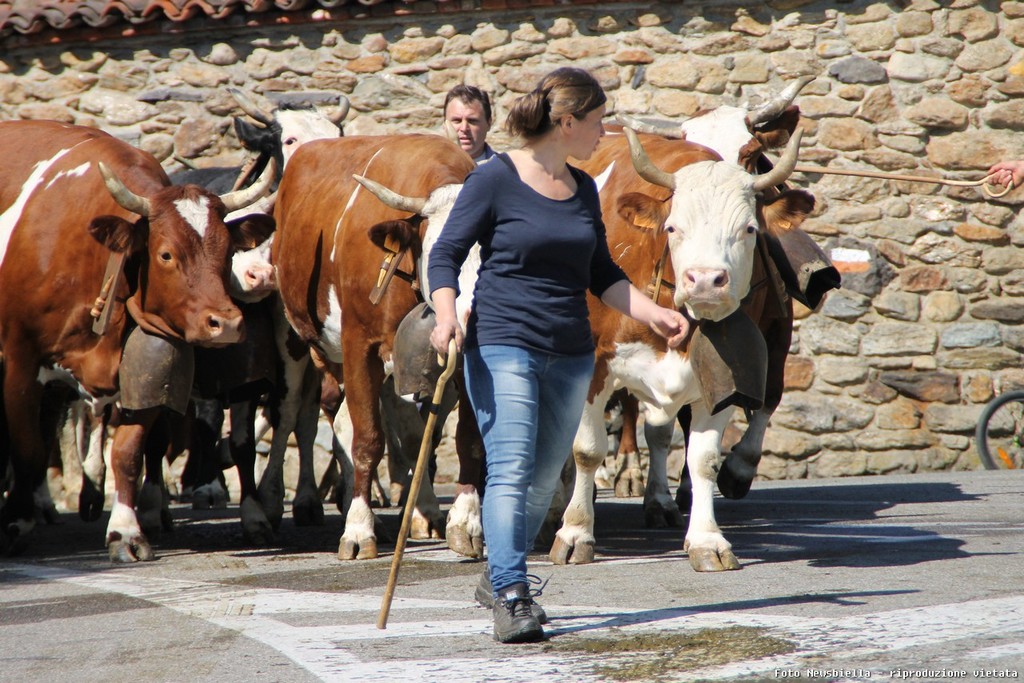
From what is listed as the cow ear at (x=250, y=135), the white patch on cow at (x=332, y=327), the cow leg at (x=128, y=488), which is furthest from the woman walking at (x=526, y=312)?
the cow ear at (x=250, y=135)

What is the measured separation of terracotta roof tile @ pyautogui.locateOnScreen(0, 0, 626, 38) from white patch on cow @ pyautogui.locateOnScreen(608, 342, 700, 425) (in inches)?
233

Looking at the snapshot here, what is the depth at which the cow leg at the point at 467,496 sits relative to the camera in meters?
6.35

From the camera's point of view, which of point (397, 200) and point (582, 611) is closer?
point (582, 611)

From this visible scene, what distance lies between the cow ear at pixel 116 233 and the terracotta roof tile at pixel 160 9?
16.5 feet

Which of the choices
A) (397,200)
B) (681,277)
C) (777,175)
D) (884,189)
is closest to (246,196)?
(397,200)

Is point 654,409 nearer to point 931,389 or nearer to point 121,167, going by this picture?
point 121,167

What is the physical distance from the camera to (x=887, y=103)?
A: 11.1 metres

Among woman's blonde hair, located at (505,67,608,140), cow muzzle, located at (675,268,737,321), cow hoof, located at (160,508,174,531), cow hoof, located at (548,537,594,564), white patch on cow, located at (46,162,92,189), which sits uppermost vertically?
woman's blonde hair, located at (505,67,608,140)

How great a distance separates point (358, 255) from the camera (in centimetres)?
695

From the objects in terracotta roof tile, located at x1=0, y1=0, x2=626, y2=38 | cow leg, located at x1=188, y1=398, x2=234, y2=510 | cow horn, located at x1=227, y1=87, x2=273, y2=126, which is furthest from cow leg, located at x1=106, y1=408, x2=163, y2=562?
terracotta roof tile, located at x1=0, y1=0, x2=626, y2=38

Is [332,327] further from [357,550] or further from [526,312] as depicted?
[526,312]

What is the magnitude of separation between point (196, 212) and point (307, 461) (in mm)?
2274

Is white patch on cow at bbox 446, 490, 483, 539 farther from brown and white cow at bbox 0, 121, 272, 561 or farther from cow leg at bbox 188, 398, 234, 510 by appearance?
cow leg at bbox 188, 398, 234, 510

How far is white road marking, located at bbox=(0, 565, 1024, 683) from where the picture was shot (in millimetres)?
3754
